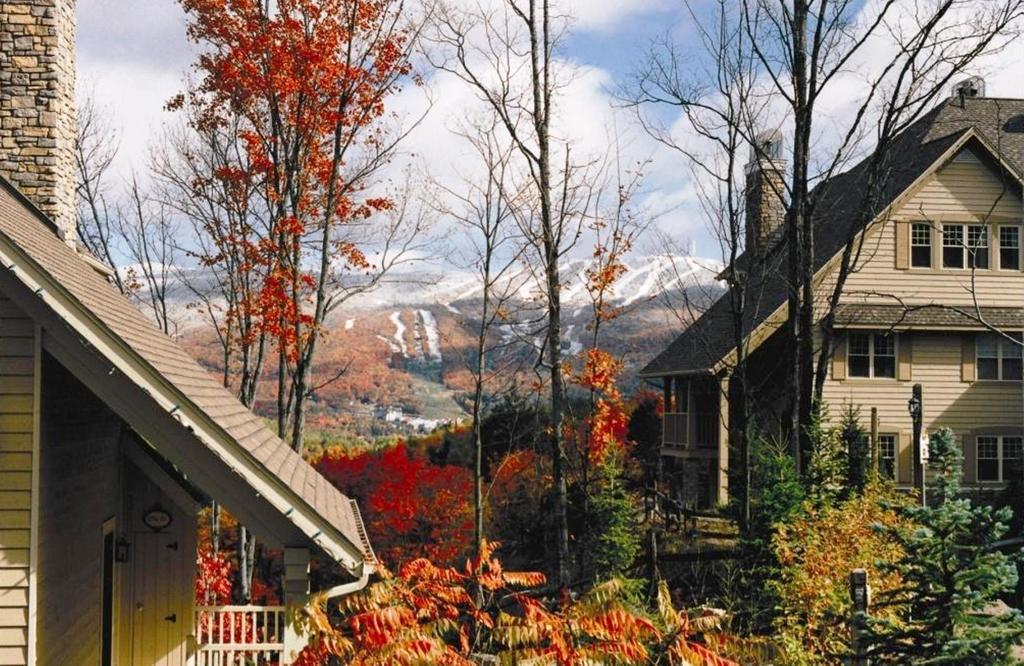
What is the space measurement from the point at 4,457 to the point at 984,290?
1117 inches

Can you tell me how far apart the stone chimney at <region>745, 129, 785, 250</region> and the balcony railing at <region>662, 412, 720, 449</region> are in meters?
6.13

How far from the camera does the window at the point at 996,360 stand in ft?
98.8

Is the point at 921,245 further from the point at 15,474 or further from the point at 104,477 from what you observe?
the point at 15,474

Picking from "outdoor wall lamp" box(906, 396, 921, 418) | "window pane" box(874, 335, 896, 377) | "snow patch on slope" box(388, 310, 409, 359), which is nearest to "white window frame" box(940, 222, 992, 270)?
"window pane" box(874, 335, 896, 377)

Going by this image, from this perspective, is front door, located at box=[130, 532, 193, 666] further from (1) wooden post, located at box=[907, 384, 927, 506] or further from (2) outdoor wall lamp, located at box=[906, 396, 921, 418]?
(2) outdoor wall lamp, located at box=[906, 396, 921, 418]

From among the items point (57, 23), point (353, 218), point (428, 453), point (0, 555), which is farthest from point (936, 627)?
point (428, 453)

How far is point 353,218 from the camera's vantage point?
23.8m

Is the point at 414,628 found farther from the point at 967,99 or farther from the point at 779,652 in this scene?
the point at 967,99

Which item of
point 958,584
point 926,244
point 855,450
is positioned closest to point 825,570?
point 958,584

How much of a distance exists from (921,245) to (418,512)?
17.0m

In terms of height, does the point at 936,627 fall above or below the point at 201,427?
below

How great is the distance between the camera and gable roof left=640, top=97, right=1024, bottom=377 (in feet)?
96.4

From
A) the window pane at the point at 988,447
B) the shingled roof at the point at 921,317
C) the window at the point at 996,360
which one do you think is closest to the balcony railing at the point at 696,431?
the shingled roof at the point at 921,317

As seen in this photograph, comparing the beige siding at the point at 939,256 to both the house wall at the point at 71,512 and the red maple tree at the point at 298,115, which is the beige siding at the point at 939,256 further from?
the house wall at the point at 71,512
